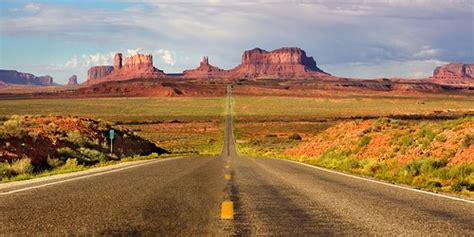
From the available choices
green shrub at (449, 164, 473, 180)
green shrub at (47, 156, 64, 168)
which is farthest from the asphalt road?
green shrub at (47, 156, 64, 168)

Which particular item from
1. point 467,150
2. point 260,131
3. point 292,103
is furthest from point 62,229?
point 292,103

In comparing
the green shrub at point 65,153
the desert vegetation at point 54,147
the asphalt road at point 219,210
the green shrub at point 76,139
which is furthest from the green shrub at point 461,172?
the green shrub at point 76,139

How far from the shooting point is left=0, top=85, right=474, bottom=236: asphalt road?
6590 mm

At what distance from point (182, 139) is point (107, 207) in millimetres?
66265

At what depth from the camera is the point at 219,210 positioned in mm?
8039

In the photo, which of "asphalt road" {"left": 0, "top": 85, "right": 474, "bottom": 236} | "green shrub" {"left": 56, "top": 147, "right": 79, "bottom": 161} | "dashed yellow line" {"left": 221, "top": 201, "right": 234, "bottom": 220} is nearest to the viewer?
"asphalt road" {"left": 0, "top": 85, "right": 474, "bottom": 236}

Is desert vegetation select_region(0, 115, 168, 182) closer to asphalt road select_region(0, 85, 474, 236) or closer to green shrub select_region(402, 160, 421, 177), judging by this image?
asphalt road select_region(0, 85, 474, 236)

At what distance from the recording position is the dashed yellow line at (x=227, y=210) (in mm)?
7402

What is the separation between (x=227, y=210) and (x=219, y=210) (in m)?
0.12

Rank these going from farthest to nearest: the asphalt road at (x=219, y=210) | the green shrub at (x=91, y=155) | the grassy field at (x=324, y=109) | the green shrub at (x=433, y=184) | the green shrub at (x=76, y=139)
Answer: the grassy field at (x=324, y=109) < the green shrub at (x=76, y=139) < the green shrub at (x=91, y=155) < the green shrub at (x=433, y=184) < the asphalt road at (x=219, y=210)

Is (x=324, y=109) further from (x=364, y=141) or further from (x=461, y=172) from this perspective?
(x=461, y=172)

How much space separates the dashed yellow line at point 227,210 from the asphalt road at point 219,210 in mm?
88

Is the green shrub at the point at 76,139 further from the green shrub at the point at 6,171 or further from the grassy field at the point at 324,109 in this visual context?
the grassy field at the point at 324,109

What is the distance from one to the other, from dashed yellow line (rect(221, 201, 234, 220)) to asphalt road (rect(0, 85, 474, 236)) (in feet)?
0.29
